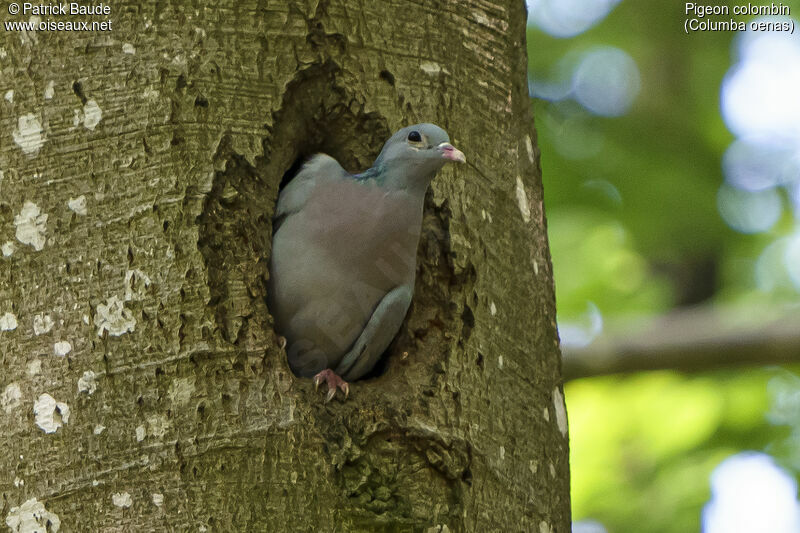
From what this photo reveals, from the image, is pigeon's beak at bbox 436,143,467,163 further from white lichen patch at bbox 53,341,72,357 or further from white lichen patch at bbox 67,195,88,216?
white lichen patch at bbox 53,341,72,357

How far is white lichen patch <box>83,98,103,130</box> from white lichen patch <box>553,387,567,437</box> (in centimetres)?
181

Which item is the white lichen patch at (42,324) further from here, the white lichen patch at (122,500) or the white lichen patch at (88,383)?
the white lichen patch at (122,500)

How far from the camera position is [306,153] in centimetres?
387

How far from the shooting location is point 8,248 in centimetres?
303

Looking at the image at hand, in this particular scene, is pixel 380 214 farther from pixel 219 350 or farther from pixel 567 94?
pixel 567 94

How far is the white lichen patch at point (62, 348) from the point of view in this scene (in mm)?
2926

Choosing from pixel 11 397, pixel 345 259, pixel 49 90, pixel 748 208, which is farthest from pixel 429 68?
pixel 748 208

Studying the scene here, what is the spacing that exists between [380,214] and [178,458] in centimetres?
139

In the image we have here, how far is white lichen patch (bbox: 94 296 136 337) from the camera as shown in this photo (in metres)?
2.94

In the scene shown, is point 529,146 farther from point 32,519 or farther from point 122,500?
point 32,519

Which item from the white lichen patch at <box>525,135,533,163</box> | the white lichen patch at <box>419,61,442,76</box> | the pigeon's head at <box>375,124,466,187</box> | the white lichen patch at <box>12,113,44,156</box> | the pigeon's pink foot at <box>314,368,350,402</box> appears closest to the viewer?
the white lichen patch at <box>12,113,44,156</box>

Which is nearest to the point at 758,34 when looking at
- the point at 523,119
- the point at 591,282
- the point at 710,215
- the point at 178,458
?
the point at 710,215

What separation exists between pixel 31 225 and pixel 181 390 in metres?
0.69

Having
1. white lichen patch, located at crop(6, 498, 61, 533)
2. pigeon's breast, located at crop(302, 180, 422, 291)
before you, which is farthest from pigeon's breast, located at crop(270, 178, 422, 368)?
white lichen patch, located at crop(6, 498, 61, 533)
